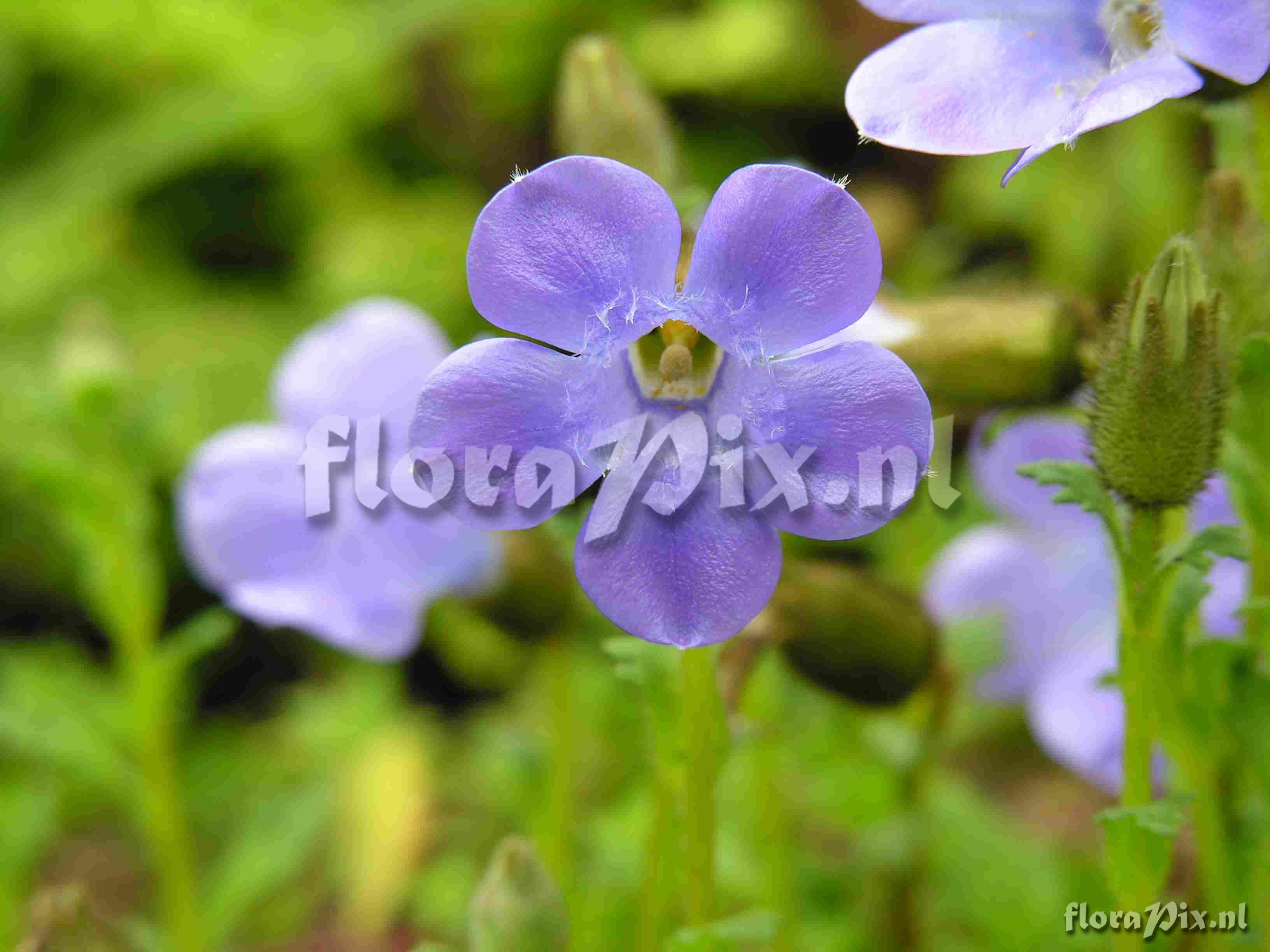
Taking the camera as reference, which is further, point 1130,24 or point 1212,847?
point 1212,847

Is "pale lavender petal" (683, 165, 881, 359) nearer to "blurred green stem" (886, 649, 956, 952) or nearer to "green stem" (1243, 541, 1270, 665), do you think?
"green stem" (1243, 541, 1270, 665)

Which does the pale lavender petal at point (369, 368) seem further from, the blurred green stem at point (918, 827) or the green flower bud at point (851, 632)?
the blurred green stem at point (918, 827)

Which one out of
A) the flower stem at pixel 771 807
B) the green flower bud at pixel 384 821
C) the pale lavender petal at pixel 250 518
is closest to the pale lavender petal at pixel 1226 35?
the flower stem at pixel 771 807

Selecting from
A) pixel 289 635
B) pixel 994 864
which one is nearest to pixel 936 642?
pixel 994 864

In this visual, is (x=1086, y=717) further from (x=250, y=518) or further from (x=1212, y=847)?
(x=250, y=518)

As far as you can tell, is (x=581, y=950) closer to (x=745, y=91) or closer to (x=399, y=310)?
(x=399, y=310)

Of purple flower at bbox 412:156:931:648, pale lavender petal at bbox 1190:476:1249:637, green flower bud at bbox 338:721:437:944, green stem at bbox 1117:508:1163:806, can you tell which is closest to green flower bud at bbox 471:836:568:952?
purple flower at bbox 412:156:931:648

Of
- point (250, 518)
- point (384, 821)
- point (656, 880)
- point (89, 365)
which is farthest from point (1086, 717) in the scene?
point (384, 821)
